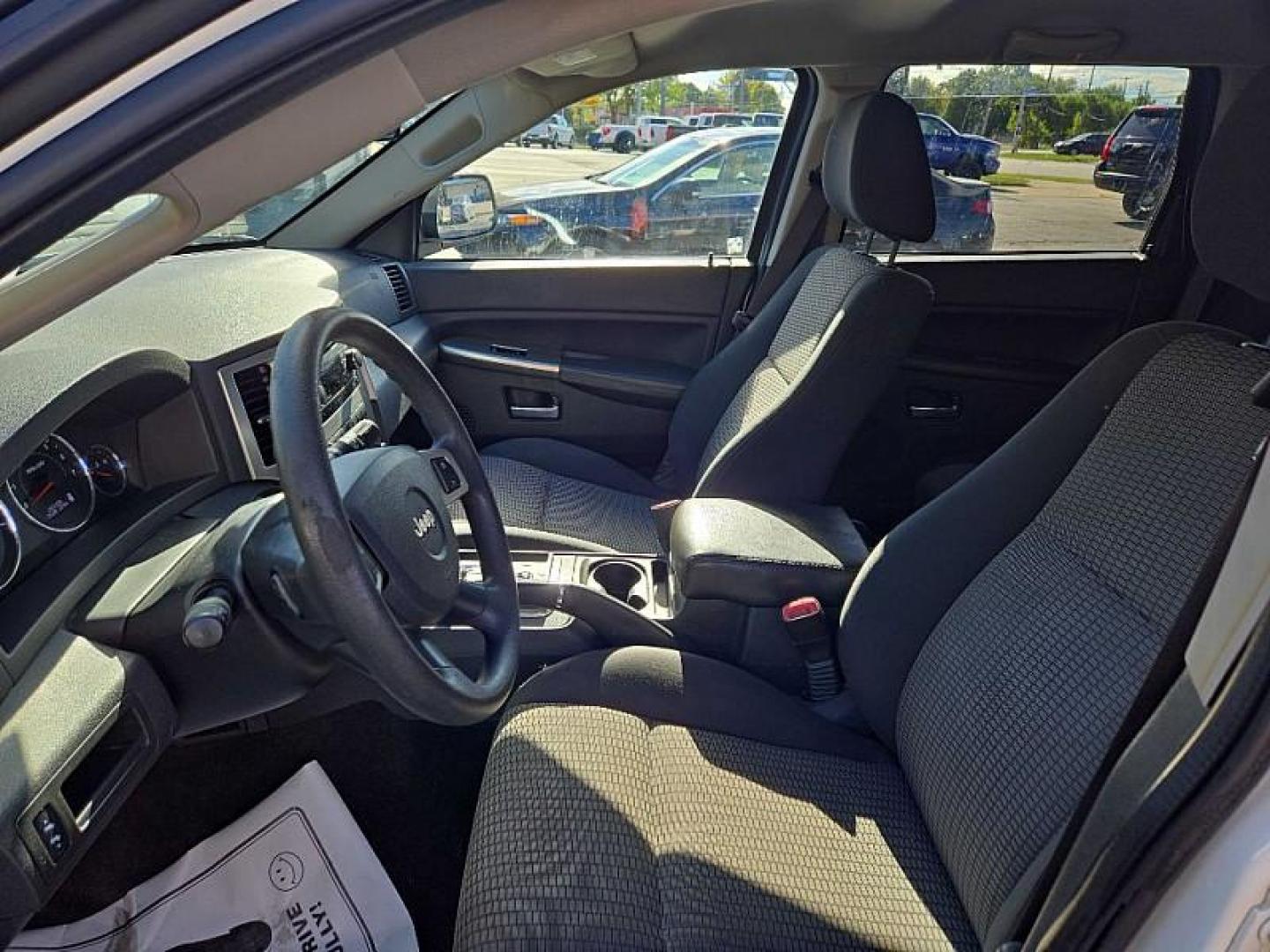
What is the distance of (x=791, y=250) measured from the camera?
2.76 m

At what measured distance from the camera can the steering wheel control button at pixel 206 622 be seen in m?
1.12

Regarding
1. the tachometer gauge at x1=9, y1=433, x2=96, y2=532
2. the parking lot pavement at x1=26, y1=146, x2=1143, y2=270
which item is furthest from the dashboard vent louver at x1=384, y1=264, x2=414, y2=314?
the tachometer gauge at x1=9, y1=433, x2=96, y2=532

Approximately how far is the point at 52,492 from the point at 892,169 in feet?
5.08

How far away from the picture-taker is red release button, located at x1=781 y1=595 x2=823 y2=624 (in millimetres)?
1583

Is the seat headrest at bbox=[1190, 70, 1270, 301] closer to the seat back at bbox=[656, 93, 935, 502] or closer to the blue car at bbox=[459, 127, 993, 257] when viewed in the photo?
the seat back at bbox=[656, 93, 935, 502]

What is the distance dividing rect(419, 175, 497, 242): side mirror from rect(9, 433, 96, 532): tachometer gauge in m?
1.70

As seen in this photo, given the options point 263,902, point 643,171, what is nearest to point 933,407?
point 643,171

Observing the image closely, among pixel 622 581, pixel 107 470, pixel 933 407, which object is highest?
pixel 107 470

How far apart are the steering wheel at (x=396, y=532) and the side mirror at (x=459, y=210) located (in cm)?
154

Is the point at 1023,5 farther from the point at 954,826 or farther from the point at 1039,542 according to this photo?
Result: the point at 954,826

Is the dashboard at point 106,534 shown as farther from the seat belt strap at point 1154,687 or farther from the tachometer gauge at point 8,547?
the seat belt strap at point 1154,687

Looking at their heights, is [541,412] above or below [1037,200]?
below

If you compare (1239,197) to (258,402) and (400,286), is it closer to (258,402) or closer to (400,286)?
(258,402)

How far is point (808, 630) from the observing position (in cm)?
158
